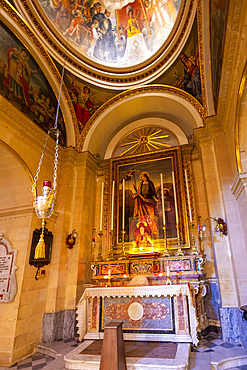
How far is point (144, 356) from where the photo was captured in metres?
3.79

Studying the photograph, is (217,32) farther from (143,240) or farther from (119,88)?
(143,240)

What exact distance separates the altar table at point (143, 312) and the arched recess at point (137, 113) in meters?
5.01

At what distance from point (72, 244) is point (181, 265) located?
10.1 feet

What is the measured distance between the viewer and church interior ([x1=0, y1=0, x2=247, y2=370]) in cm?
472

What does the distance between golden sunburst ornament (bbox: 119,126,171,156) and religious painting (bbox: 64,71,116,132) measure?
1594 millimetres

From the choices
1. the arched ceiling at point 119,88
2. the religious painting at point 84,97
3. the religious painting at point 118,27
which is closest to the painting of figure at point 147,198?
the arched ceiling at point 119,88

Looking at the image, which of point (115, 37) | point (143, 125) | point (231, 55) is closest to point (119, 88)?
point (143, 125)

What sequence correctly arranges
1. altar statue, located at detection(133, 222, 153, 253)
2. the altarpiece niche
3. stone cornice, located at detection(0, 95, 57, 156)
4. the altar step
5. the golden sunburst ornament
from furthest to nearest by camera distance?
the golden sunburst ornament → the altarpiece niche → altar statue, located at detection(133, 222, 153, 253) → stone cornice, located at detection(0, 95, 57, 156) → the altar step

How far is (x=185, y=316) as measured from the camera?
441cm

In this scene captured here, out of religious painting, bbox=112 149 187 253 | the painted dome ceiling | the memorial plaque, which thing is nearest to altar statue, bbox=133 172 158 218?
religious painting, bbox=112 149 187 253

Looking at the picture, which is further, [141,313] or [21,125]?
[21,125]

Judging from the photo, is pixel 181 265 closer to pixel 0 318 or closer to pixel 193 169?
pixel 193 169

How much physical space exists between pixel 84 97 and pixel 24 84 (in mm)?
2306

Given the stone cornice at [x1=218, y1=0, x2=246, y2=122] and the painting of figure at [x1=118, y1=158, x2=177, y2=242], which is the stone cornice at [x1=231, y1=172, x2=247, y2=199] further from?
the painting of figure at [x1=118, y1=158, x2=177, y2=242]
